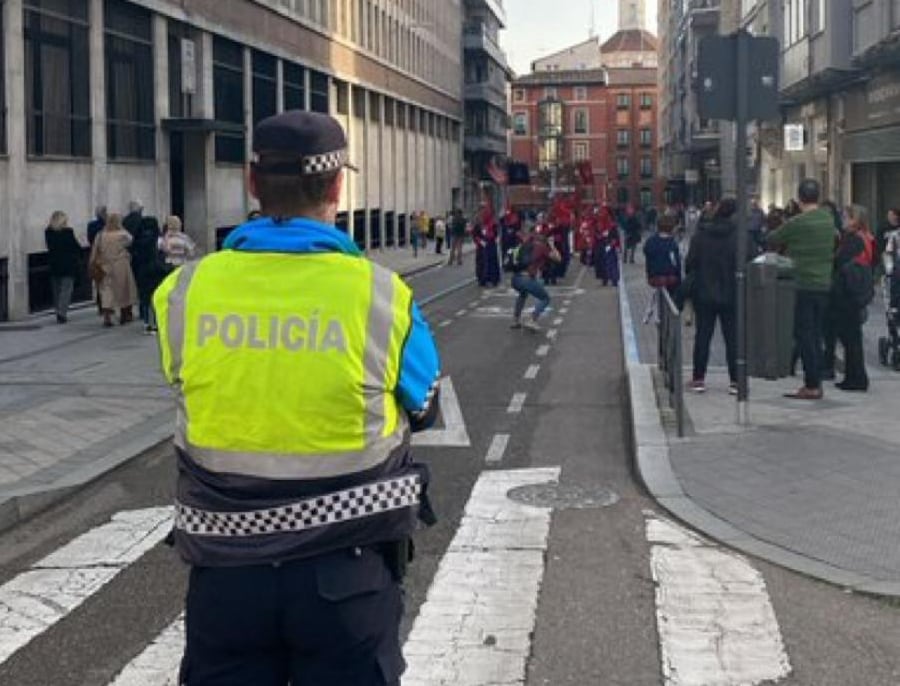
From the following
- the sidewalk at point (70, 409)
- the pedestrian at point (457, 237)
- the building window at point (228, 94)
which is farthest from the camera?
the pedestrian at point (457, 237)

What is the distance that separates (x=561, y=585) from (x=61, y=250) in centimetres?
1494

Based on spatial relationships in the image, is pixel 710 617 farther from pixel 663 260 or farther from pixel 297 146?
pixel 663 260

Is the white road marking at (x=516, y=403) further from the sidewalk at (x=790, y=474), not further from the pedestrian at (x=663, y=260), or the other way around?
the pedestrian at (x=663, y=260)

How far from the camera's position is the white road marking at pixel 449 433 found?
33.4 feet

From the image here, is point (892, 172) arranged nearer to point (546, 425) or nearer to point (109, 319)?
point (109, 319)

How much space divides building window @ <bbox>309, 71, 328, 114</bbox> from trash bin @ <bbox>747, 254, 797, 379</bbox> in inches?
1305

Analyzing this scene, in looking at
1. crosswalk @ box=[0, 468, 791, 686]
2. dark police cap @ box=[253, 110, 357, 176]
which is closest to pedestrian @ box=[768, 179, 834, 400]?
crosswalk @ box=[0, 468, 791, 686]

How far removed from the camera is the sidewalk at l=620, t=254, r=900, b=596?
668cm

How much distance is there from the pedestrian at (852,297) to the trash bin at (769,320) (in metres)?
2.13

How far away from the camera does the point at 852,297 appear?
39.6 ft

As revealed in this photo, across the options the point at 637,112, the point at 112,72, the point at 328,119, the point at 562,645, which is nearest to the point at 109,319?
the point at 112,72

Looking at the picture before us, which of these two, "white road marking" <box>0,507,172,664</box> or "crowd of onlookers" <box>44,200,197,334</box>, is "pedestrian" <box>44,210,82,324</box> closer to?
"crowd of onlookers" <box>44,200,197,334</box>

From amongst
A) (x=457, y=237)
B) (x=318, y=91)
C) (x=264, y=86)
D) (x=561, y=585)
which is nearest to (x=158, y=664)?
(x=561, y=585)

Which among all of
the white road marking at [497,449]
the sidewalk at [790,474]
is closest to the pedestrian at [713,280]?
the sidewalk at [790,474]
